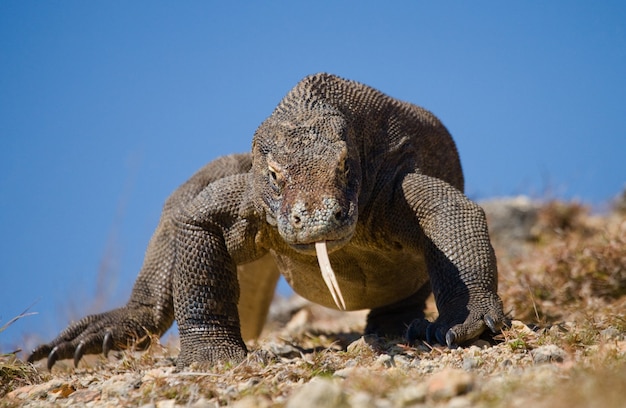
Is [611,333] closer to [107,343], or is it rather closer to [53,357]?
[107,343]

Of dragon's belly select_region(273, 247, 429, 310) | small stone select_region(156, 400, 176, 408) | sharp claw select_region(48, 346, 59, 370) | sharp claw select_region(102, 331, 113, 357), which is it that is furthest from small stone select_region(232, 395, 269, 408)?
sharp claw select_region(48, 346, 59, 370)

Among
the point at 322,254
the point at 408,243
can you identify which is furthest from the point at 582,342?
the point at 322,254

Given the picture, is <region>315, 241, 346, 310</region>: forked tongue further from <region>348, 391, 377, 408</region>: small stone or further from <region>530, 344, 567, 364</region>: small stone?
<region>530, 344, 567, 364</region>: small stone

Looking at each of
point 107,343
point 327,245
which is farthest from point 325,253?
point 107,343

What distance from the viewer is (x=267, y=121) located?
17.6 feet

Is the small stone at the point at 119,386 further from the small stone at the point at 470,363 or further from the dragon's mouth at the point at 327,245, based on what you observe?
the small stone at the point at 470,363

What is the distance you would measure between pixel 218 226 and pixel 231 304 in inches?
21.9

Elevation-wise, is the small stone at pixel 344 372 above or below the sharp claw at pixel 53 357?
below

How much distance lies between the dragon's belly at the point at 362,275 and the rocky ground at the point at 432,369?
45 cm

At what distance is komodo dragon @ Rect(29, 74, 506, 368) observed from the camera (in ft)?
15.3

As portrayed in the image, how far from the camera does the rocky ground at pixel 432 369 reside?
3102mm

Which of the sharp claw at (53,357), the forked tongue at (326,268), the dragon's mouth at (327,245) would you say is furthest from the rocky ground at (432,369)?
the dragon's mouth at (327,245)

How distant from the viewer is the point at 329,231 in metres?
4.23

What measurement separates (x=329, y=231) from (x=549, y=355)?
1.36 metres
